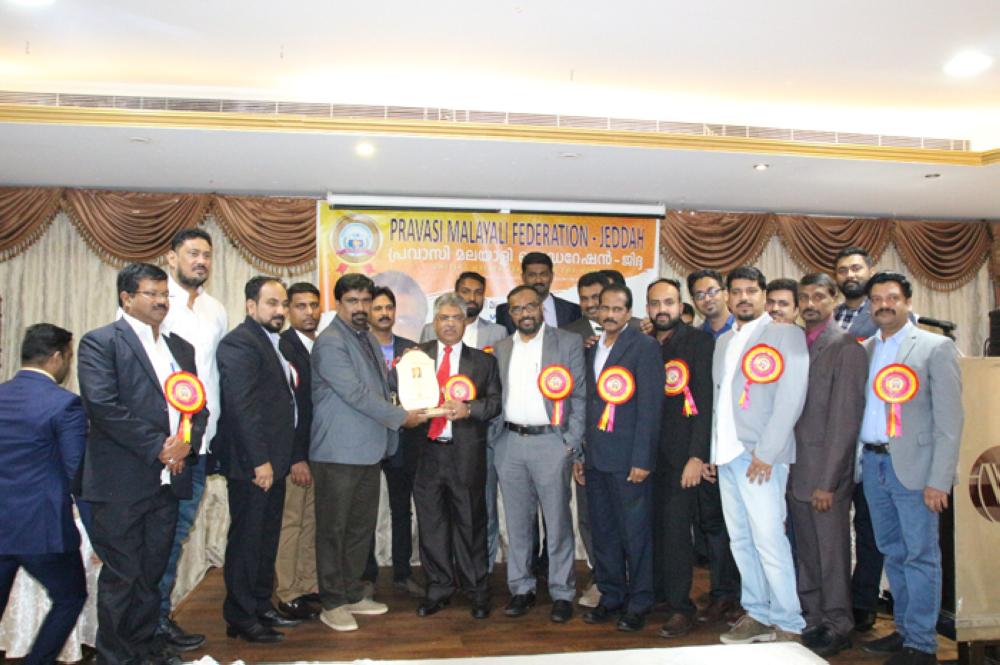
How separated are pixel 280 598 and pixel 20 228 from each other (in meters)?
3.37

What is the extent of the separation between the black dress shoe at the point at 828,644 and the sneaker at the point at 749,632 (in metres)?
0.18

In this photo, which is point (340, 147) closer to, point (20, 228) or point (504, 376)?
point (504, 376)

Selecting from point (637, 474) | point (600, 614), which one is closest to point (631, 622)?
point (600, 614)

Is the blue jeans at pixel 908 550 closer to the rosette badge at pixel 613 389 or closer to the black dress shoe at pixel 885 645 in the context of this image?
the black dress shoe at pixel 885 645

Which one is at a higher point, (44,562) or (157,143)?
(157,143)

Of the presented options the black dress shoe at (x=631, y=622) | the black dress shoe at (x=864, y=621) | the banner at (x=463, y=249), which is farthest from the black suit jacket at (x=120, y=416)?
the black dress shoe at (x=864, y=621)

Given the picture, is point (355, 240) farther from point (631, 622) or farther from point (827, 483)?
point (827, 483)

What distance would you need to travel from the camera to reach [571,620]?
12.0ft

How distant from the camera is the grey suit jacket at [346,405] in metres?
3.52

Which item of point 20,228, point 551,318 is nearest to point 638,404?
point 551,318

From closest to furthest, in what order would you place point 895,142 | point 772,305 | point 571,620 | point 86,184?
point 772,305 → point 571,620 → point 895,142 → point 86,184

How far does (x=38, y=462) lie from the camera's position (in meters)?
2.80

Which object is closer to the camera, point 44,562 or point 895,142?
point 44,562

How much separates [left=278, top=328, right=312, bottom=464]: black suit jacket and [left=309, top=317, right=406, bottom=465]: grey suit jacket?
0.06 m
